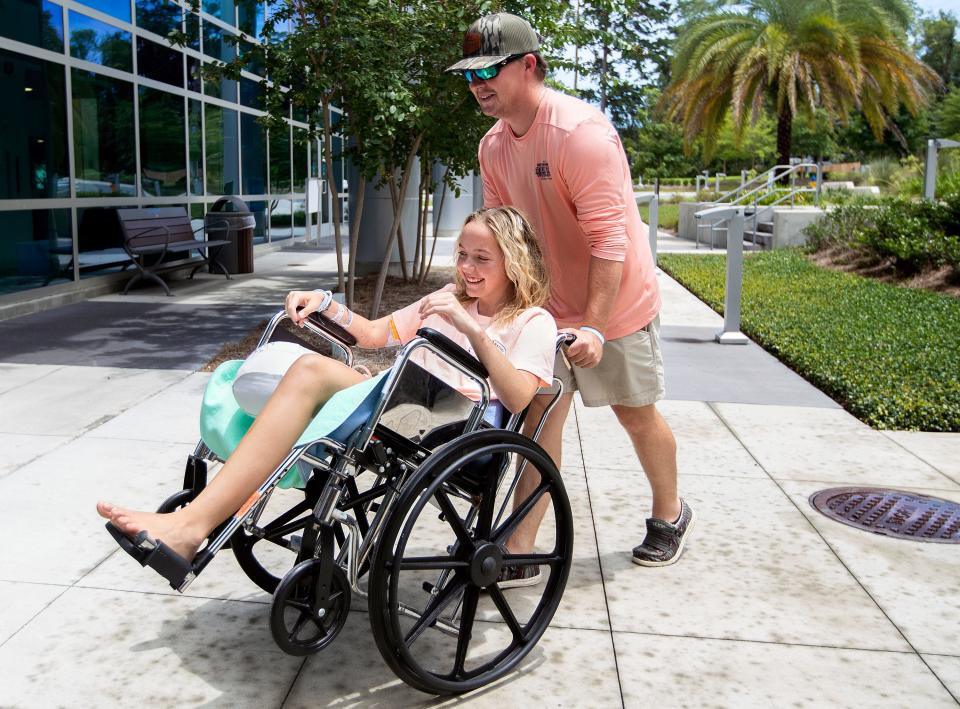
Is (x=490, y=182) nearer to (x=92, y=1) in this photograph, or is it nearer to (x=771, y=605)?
(x=771, y=605)

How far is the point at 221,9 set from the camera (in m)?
14.7

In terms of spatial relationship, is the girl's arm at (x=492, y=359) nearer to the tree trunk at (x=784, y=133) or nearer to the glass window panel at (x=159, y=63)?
the glass window panel at (x=159, y=63)

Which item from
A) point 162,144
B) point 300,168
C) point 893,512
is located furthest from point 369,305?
point 300,168

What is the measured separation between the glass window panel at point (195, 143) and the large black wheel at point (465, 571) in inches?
452

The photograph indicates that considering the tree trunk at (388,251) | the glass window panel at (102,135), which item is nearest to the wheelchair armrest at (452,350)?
the tree trunk at (388,251)

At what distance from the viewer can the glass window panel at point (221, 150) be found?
14320 mm

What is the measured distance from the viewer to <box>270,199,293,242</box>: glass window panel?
17891 mm

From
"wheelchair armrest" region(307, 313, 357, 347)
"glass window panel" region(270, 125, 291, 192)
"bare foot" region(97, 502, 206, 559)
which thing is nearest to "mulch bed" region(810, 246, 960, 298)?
"glass window panel" region(270, 125, 291, 192)

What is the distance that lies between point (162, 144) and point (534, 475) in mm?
10635

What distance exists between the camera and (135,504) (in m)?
4.18

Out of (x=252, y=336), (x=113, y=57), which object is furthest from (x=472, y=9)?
(x=113, y=57)

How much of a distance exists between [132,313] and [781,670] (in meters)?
7.93

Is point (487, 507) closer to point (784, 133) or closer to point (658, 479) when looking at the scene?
point (658, 479)

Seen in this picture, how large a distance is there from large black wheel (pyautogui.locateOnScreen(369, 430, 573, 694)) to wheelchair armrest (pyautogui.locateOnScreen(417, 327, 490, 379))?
18 cm
